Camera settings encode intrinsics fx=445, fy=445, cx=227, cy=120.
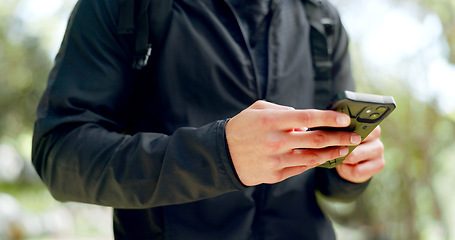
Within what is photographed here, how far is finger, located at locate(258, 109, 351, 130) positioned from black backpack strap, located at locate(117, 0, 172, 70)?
432 mm

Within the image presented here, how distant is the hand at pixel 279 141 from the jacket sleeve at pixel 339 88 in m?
0.44

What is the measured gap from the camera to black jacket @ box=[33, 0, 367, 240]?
95cm

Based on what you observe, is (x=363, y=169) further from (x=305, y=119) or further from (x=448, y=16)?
(x=448, y=16)

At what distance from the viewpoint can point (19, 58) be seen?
1001 centimetres

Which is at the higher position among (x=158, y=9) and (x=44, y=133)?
(x=158, y=9)

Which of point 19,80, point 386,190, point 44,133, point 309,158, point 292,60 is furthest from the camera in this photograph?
point 19,80

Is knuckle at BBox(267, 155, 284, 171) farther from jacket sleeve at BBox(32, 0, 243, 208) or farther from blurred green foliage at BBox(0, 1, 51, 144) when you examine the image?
blurred green foliage at BBox(0, 1, 51, 144)

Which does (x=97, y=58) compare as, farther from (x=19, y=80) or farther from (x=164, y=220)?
(x=19, y=80)

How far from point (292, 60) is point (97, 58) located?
536 millimetres

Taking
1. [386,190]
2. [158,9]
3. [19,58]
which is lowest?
[386,190]

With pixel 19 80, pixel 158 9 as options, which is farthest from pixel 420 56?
pixel 19 80

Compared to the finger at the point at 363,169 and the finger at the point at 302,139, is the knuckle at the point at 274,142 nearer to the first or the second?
the finger at the point at 302,139

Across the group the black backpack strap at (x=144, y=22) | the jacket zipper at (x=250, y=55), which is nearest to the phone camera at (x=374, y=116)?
the jacket zipper at (x=250, y=55)

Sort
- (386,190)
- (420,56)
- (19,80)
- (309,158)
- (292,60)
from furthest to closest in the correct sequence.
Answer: (19,80)
(386,190)
(420,56)
(292,60)
(309,158)
